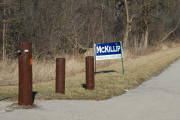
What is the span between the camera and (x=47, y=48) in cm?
2253

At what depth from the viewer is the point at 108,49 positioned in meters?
15.2

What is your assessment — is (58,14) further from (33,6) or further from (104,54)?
(104,54)

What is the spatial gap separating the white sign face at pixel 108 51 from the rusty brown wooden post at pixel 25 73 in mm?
7414

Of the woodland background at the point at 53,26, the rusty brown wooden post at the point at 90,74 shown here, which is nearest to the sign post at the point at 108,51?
the rusty brown wooden post at the point at 90,74

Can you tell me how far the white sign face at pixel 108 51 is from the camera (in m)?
15.1

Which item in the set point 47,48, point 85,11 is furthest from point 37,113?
point 85,11

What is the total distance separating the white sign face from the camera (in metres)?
15.1

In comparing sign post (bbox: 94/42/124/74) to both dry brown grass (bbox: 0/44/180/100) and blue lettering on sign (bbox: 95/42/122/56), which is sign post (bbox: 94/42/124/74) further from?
dry brown grass (bbox: 0/44/180/100)

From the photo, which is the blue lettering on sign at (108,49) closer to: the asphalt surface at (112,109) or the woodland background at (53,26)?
the asphalt surface at (112,109)

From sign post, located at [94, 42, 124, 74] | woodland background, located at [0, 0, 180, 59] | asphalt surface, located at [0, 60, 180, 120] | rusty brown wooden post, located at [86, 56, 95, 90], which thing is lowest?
asphalt surface, located at [0, 60, 180, 120]

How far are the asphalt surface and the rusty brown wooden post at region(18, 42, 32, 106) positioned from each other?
0.39m

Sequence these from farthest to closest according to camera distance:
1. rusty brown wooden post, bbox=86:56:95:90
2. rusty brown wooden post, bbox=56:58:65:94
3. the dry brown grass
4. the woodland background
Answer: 1. the woodland background
2. rusty brown wooden post, bbox=86:56:95:90
3. the dry brown grass
4. rusty brown wooden post, bbox=56:58:65:94

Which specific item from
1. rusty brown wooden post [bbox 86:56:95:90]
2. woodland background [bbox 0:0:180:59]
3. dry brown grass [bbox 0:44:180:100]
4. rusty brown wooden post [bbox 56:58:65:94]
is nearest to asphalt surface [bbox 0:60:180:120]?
dry brown grass [bbox 0:44:180:100]

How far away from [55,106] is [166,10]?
33.1 meters
